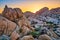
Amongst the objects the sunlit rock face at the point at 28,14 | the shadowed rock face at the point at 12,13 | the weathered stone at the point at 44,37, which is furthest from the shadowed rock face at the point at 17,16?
the weathered stone at the point at 44,37

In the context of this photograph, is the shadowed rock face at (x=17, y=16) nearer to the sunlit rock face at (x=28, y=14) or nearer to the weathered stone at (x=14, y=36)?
the sunlit rock face at (x=28, y=14)

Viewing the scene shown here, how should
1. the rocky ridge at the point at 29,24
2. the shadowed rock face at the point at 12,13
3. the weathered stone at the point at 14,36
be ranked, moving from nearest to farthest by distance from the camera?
1. the weathered stone at the point at 14,36
2. the rocky ridge at the point at 29,24
3. the shadowed rock face at the point at 12,13

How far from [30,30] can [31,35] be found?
31cm

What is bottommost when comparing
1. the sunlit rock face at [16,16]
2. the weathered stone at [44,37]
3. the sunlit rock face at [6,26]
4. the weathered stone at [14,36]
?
the weathered stone at [44,37]

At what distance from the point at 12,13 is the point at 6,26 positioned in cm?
56

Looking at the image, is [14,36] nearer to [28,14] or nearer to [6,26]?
[6,26]

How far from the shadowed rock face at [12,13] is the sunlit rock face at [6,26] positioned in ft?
0.56

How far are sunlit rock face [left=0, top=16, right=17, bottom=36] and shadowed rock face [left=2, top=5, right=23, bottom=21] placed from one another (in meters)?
0.17

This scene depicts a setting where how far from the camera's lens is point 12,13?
611cm

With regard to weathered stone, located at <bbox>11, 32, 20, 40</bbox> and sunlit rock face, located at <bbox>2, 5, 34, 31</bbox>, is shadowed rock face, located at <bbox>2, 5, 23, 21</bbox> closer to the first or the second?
sunlit rock face, located at <bbox>2, 5, 34, 31</bbox>

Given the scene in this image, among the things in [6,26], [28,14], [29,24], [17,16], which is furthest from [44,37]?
[6,26]

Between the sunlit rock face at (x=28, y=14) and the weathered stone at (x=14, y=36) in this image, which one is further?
the sunlit rock face at (x=28, y=14)

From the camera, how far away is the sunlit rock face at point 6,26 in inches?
232

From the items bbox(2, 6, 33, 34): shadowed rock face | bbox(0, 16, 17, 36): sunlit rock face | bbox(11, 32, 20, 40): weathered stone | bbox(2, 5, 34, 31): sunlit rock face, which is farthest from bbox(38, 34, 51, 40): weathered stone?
bbox(0, 16, 17, 36): sunlit rock face
